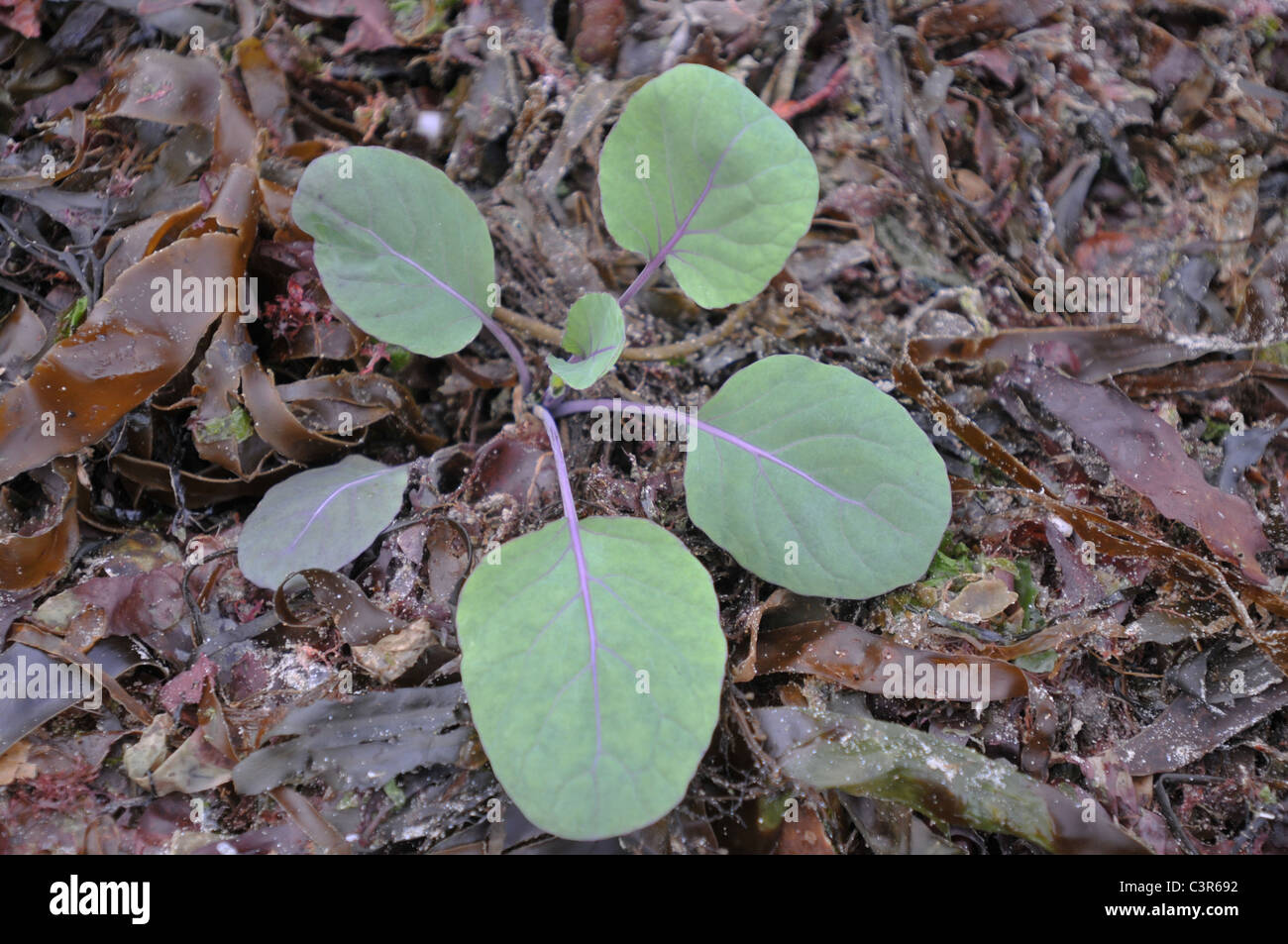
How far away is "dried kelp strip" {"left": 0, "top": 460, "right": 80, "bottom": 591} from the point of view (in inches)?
47.5

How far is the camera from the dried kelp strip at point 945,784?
106cm

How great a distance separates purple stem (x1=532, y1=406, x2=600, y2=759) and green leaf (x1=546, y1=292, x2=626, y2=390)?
0.39 feet

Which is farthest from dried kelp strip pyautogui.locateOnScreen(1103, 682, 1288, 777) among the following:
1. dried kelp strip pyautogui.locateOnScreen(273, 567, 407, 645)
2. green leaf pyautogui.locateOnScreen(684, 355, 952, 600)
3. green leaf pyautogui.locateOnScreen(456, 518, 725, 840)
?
dried kelp strip pyautogui.locateOnScreen(273, 567, 407, 645)

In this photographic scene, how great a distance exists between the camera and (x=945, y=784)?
1.08 metres

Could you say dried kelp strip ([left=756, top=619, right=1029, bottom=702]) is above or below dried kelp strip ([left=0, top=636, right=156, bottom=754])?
above

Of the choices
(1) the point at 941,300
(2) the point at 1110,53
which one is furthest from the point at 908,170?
(2) the point at 1110,53

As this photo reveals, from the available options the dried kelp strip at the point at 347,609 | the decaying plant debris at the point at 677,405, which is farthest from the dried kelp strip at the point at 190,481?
the dried kelp strip at the point at 347,609

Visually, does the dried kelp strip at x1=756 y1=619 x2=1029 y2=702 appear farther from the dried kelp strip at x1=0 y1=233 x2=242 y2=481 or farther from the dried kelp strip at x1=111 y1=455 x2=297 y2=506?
the dried kelp strip at x1=0 y1=233 x2=242 y2=481

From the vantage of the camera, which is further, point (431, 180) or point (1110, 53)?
point (1110, 53)

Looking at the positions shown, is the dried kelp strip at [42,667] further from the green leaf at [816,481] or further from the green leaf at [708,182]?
the green leaf at [708,182]

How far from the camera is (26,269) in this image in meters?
1.35

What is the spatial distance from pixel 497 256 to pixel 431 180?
10.4 inches

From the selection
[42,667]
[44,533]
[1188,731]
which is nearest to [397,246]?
[44,533]

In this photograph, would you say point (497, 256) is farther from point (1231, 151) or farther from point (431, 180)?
point (1231, 151)
